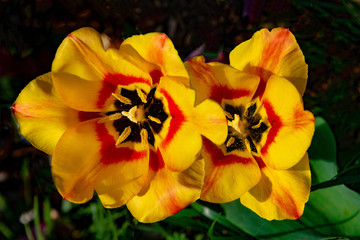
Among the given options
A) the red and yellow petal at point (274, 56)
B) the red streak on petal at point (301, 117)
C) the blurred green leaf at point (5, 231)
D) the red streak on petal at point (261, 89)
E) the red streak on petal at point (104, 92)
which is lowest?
the blurred green leaf at point (5, 231)

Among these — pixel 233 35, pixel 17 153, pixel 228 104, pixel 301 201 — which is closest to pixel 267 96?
pixel 228 104

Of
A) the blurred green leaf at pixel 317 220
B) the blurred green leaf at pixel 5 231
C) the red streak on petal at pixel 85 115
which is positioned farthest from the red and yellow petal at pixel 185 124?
the blurred green leaf at pixel 5 231

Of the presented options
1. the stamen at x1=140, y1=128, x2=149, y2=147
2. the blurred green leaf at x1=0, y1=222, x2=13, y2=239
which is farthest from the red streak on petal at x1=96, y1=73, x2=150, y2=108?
the blurred green leaf at x1=0, y1=222, x2=13, y2=239

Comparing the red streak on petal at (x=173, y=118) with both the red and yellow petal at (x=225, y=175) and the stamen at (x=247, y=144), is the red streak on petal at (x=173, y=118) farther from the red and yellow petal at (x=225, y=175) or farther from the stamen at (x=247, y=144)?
the stamen at (x=247, y=144)

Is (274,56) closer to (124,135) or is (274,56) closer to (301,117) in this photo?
(301,117)

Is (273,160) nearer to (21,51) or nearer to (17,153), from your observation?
(21,51)

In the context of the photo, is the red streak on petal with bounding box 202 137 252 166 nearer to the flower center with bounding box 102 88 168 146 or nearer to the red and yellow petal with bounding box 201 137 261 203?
the red and yellow petal with bounding box 201 137 261 203

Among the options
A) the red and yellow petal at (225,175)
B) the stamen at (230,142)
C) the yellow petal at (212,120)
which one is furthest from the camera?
the stamen at (230,142)
